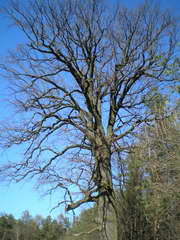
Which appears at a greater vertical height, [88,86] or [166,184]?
[88,86]

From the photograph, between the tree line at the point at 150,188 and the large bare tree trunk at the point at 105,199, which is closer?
the tree line at the point at 150,188

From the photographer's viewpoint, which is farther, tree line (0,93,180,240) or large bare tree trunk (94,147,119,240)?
large bare tree trunk (94,147,119,240)

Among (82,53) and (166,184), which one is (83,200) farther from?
(82,53)

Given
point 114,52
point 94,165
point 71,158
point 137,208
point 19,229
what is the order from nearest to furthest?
point 94,165 < point 71,158 < point 114,52 < point 137,208 < point 19,229

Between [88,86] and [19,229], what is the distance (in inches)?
2003

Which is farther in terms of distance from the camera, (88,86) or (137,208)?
(137,208)

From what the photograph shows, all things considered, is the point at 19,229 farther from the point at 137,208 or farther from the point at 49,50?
the point at 49,50

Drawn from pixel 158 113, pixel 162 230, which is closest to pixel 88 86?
pixel 158 113

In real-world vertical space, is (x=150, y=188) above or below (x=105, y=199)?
above

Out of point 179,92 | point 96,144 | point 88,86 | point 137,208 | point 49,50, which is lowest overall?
point 137,208

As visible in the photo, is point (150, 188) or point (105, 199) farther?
point (150, 188)

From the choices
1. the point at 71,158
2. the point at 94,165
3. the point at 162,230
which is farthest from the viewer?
the point at 162,230

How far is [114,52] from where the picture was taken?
30.7 ft

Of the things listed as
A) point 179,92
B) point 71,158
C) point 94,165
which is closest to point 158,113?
point 179,92
